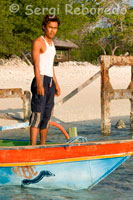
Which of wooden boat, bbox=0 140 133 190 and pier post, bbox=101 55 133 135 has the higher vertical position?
pier post, bbox=101 55 133 135

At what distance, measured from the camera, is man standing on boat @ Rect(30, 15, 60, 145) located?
5234 millimetres

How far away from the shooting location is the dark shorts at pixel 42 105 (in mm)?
5340

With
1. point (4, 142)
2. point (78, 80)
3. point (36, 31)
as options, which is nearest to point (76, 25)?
point (36, 31)

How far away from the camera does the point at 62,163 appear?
16.8ft

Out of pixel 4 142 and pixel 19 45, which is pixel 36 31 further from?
pixel 4 142

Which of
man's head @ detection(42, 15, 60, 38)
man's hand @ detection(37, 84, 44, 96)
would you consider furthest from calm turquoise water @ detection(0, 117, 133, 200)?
man's head @ detection(42, 15, 60, 38)

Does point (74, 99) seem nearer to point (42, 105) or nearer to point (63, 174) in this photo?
point (42, 105)

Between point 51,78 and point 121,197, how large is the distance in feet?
6.44

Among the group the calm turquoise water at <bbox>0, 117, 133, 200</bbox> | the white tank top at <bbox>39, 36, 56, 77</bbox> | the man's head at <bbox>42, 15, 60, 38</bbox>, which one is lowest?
the calm turquoise water at <bbox>0, 117, 133, 200</bbox>

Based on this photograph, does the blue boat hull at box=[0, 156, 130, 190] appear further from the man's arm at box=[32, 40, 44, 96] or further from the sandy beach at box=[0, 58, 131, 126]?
the sandy beach at box=[0, 58, 131, 126]

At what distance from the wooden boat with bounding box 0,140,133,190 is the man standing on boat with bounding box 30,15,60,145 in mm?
544

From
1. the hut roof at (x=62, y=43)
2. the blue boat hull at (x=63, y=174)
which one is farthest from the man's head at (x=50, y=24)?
the hut roof at (x=62, y=43)

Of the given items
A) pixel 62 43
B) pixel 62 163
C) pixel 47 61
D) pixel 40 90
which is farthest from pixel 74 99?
pixel 62 43

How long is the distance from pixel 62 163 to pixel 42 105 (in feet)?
2.86
